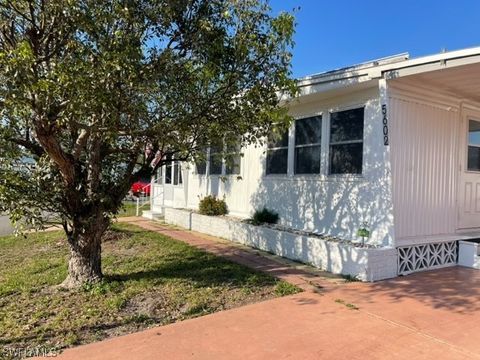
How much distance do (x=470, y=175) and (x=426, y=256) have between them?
2244mm

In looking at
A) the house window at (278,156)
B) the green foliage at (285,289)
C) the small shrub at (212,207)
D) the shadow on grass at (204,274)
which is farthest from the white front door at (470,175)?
the small shrub at (212,207)

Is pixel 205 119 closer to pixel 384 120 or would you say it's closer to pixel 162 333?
pixel 162 333

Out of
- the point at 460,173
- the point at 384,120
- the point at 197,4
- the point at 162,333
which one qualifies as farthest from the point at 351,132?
the point at 162,333

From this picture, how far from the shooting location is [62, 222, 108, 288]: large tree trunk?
614 cm

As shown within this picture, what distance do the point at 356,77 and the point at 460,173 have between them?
3.07 metres

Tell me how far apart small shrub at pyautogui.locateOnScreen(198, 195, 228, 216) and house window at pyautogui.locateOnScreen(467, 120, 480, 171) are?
626 centimetres

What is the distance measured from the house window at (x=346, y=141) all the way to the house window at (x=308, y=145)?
439 millimetres

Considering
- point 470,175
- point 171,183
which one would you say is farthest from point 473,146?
point 171,183

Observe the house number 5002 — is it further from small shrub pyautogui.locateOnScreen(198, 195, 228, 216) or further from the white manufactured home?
small shrub pyautogui.locateOnScreen(198, 195, 228, 216)

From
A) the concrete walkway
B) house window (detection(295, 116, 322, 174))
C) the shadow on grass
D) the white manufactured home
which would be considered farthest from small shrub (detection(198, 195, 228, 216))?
the concrete walkway

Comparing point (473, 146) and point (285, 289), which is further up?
point (473, 146)

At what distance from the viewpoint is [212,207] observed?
11906 mm

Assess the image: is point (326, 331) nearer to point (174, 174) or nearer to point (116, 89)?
point (116, 89)

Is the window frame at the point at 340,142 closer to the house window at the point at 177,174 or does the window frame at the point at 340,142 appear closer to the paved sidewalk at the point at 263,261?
the paved sidewalk at the point at 263,261
